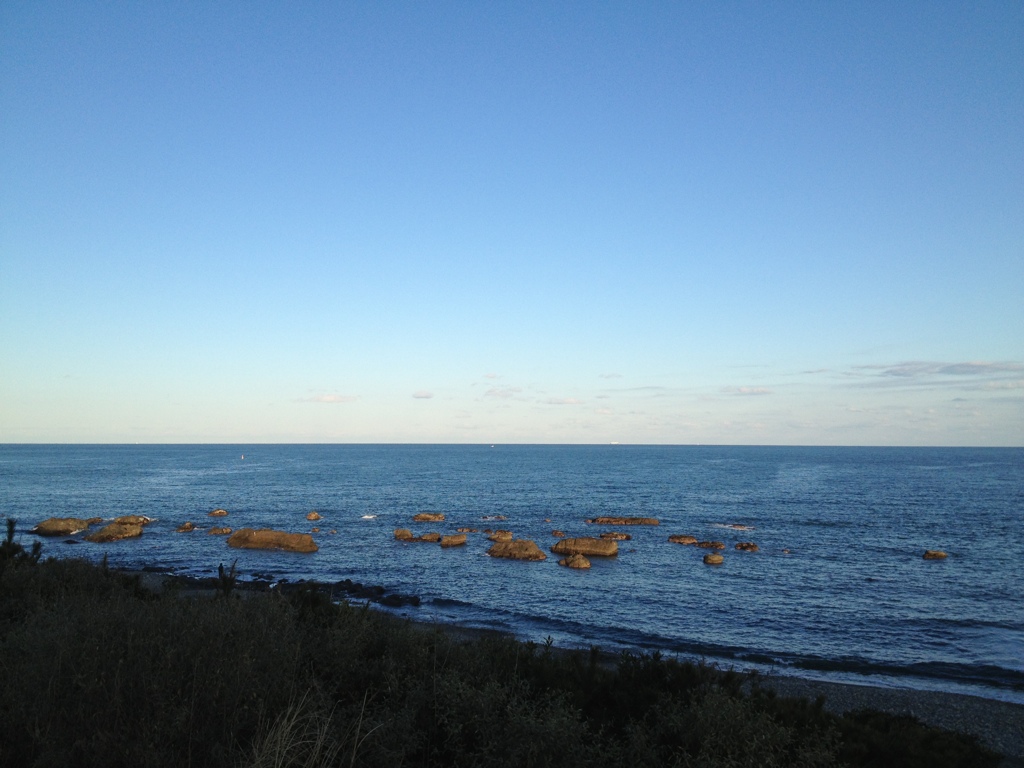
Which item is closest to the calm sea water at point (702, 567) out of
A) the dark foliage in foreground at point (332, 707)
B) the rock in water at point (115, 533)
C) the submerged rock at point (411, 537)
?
the rock in water at point (115, 533)

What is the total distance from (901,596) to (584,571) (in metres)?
18.3

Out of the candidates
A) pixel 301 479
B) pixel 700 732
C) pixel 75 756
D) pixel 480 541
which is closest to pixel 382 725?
pixel 75 756

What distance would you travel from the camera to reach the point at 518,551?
47.2 m

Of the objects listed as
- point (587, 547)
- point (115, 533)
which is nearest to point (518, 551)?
point (587, 547)

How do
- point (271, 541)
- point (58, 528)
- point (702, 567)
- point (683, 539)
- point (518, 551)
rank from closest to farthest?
point (702, 567) → point (518, 551) → point (271, 541) → point (683, 539) → point (58, 528)

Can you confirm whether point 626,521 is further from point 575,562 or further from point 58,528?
point 58,528

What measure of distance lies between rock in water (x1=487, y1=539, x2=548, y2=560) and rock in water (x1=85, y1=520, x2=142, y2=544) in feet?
102

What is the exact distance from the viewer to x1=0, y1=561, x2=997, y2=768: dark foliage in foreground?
6703 mm

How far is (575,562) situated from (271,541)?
24019 mm

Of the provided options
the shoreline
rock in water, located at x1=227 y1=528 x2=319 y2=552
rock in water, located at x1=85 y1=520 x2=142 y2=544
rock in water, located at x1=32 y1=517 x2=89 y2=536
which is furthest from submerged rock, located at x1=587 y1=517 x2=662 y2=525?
rock in water, located at x1=32 y1=517 x2=89 y2=536

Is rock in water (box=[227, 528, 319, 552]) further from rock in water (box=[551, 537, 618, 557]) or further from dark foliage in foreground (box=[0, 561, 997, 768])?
dark foliage in foreground (box=[0, 561, 997, 768])

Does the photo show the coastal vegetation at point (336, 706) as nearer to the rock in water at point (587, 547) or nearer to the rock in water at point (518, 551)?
the rock in water at point (518, 551)

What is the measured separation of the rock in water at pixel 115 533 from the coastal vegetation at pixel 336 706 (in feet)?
161

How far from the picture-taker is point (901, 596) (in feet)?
121
